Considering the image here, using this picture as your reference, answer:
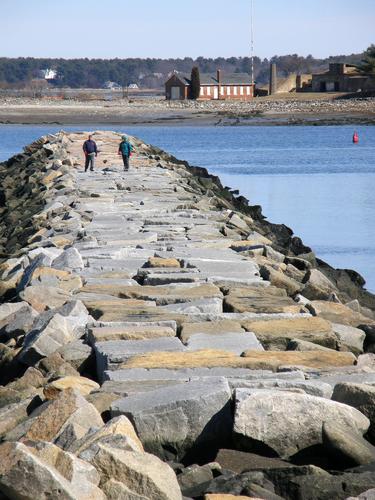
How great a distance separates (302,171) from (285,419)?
2644 cm

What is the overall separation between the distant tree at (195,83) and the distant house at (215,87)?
0.50 metres

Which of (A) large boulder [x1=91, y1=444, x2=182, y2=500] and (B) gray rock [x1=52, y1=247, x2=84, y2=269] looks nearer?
(A) large boulder [x1=91, y1=444, x2=182, y2=500]

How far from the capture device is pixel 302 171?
30.0m

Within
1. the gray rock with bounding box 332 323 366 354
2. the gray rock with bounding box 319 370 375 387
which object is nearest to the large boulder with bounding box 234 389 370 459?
the gray rock with bounding box 319 370 375 387

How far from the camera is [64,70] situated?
180250mm

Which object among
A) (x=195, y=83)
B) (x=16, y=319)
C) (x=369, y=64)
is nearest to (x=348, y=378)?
(x=16, y=319)

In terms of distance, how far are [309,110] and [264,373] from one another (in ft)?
218

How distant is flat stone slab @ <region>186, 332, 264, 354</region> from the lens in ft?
16.8

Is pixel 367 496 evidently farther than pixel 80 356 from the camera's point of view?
No

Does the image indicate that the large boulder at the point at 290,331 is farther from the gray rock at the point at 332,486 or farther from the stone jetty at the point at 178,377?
the gray rock at the point at 332,486

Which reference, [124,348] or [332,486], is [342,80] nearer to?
[124,348]

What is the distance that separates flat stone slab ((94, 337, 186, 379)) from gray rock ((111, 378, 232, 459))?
72cm

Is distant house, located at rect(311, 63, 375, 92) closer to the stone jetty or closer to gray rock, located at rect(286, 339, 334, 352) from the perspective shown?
the stone jetty

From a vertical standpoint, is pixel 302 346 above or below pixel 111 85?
above
